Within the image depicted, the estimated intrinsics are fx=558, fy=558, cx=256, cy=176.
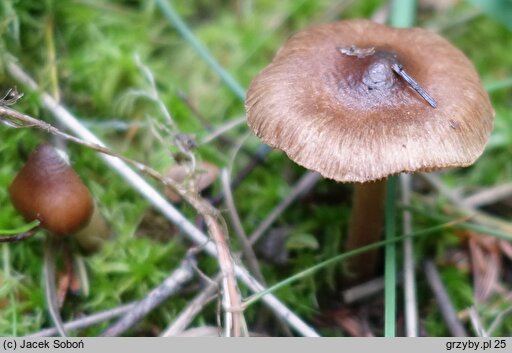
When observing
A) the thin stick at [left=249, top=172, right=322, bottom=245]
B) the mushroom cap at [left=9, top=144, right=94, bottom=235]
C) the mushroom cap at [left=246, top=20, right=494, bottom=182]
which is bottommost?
the thin stick at [left=249, top=172, right=322, bottom=245]

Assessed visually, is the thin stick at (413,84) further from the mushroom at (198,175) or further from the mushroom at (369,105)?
the mushroom at (198,175)

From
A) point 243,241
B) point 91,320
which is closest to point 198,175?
point 243,241

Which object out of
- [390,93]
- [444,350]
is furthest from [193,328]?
[390,93]

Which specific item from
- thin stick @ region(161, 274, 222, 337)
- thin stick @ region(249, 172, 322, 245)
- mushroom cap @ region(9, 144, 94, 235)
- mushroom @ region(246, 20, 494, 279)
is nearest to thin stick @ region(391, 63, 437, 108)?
mushroom @ region(246, 20, 494, 279)

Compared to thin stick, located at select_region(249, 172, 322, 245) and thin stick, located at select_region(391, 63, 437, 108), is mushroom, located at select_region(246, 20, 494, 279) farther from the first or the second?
thin stick, located at select_region(249, 172, 322, 245)

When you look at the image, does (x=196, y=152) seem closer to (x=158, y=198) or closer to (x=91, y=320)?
(x=158, y=198)
